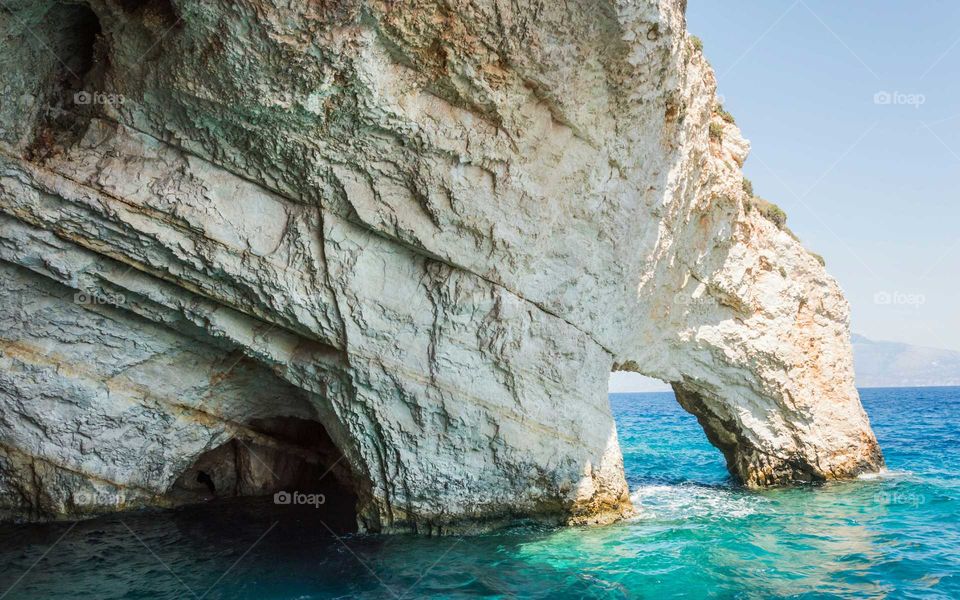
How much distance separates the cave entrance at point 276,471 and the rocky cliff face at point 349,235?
83.1 inches

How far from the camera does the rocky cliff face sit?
870cm

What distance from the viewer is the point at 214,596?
8188 mm

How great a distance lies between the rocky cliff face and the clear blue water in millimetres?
891

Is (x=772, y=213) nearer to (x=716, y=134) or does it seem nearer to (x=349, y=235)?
(x=716, y=134)

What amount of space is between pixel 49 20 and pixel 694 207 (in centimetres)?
1159

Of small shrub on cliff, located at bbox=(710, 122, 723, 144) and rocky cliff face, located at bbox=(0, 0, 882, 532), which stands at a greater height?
small shrub on cliff, located at bbox=(710, 122, 723, 144)

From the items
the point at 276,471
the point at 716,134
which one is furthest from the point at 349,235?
the point at 716,134

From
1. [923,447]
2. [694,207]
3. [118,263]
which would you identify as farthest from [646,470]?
[118,263]

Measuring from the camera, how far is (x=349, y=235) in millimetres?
9953

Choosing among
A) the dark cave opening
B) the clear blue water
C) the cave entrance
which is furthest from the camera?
the cave entrance

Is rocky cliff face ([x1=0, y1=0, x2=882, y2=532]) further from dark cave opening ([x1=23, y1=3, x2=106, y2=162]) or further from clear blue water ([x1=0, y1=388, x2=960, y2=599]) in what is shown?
clear blue water ([x1=0, y1=388, x2=960, y2=599])

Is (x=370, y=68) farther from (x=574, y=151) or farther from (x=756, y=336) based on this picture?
(x=756, y=336)

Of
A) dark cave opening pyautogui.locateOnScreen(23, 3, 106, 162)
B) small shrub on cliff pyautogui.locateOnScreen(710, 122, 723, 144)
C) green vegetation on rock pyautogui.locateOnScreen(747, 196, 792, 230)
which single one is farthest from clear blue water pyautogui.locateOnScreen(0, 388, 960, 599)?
small shrub on cliff pyautogui.locateOnScreen(710, 122, 723, 144)

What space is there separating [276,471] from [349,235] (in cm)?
806
